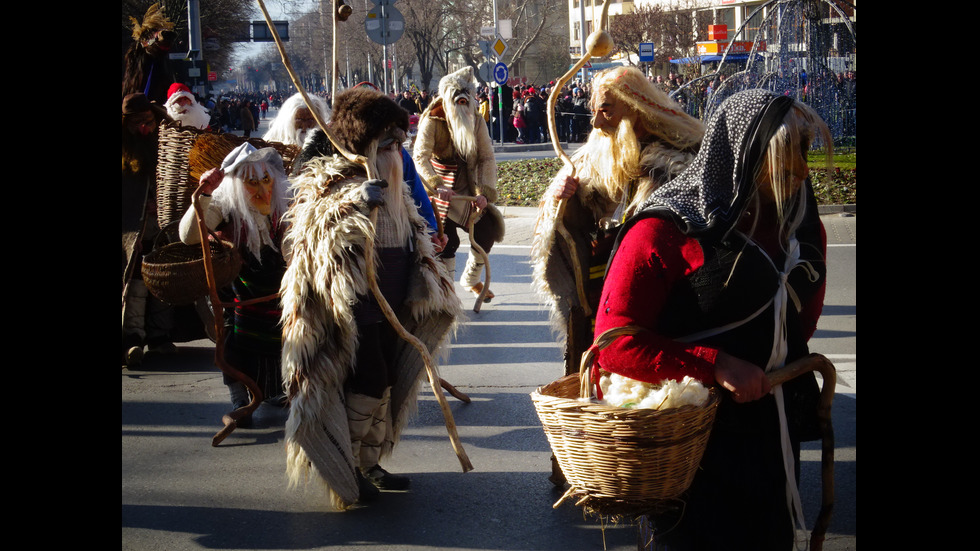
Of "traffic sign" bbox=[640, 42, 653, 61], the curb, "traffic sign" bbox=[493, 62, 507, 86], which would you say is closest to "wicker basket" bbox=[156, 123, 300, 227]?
the curb

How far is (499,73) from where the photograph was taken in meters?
25.3

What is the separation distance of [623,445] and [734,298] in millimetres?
505

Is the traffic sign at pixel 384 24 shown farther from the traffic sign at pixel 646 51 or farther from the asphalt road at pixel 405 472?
the traffic sign at pixel 646 51

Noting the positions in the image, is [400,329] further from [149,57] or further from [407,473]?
[149,57]

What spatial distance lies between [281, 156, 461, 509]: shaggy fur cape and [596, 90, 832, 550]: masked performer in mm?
1686

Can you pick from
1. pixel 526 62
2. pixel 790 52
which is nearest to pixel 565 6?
pixel 526 62

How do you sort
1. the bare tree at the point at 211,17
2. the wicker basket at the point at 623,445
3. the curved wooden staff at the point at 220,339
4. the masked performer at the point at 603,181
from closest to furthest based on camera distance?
the wicker basket at the point at 623,445 → the masked performer at the point at 603,181 → the curved wooden staff at the point at 220,339 → the bare tree at the point at 211,17

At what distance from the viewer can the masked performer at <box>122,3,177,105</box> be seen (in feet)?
23.8

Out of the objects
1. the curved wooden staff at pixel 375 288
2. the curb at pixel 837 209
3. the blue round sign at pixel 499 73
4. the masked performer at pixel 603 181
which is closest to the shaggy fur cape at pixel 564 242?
the masked performer at pixel 603 181

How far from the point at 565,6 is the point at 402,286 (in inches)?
3244

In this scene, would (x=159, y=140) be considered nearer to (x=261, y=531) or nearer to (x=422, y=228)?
(x=422, y=228)

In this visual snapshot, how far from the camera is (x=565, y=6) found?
3270 inches

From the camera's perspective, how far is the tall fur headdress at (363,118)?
412cm

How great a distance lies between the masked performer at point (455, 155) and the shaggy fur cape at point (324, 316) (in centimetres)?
312
